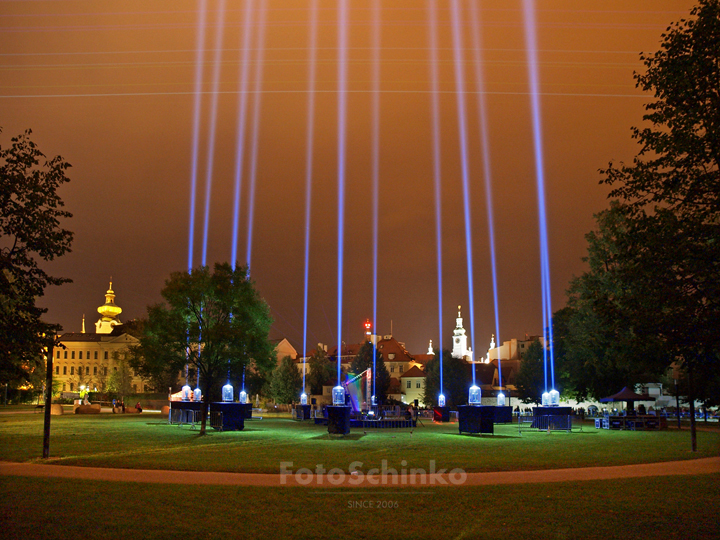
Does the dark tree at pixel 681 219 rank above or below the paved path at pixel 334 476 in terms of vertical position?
above

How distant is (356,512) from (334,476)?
3.53 meters

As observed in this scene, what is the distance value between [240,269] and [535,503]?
33.5 meters

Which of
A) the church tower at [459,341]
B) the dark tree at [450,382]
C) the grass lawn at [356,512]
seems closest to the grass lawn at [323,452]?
the grass lawn at [356,512]

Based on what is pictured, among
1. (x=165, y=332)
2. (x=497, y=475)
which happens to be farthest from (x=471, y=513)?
(x=165, y=332)

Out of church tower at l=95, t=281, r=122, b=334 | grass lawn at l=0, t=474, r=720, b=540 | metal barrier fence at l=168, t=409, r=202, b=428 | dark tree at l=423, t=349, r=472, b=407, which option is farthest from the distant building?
grass lawn at l=0, t=474, r=720, b=540

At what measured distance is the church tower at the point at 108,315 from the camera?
15838 centimetres

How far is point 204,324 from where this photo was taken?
34.7m

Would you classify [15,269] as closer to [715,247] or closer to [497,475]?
[497,475]

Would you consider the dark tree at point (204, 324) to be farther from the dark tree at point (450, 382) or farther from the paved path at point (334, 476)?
the dark tree at point (450, 382)

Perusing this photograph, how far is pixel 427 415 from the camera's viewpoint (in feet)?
174

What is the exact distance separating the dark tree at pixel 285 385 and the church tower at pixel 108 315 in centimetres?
8729

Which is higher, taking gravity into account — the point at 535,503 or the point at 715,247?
the point at 715,247

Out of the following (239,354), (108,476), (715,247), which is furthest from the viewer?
(239,354)

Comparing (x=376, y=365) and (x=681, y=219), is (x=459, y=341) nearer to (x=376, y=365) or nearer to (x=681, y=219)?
(x=376, y=365)
